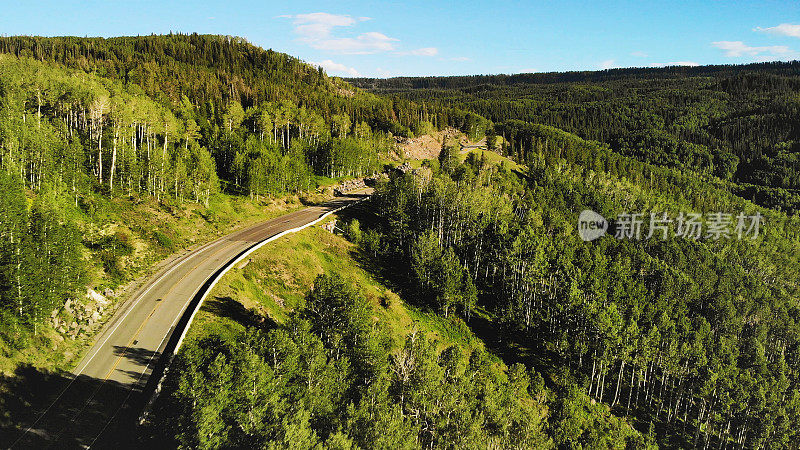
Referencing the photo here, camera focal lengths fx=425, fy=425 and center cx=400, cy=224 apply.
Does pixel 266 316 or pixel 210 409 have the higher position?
pixel 210 409

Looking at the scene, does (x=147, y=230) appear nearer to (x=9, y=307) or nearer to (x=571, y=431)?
(x=9, y=307)

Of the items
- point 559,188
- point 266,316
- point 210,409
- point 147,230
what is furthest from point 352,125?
point 210,409

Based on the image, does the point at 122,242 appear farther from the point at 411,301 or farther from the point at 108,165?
the point at 411,301

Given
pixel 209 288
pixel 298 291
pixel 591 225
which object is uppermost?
pixel 209 288

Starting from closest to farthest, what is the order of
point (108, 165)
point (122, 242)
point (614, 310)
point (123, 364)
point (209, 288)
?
point (123, 364) → point (209, 288) → point (122, 242) → point (108, 165) → point (614, 310)

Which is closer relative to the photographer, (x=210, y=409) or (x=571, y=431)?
(x=210, y=409)

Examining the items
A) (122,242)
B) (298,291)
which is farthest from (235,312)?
(122,242)
